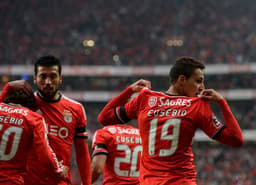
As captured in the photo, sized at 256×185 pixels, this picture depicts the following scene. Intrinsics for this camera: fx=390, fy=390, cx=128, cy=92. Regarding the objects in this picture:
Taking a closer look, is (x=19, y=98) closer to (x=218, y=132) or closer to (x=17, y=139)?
(x=17, y=139)

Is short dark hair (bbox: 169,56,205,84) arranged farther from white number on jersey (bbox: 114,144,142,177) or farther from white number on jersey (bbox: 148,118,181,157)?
white number on jersey (bbox: 114,144,142,177)

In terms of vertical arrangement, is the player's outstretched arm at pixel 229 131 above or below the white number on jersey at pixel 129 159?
above

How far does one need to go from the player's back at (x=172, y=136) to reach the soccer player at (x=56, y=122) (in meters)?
1.09

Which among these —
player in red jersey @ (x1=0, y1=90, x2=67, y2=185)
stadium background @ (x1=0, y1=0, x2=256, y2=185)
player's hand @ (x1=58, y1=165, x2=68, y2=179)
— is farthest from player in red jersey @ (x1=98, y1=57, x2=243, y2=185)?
stadium background @ (x1=0, y1=0, x2=256, y2=185)

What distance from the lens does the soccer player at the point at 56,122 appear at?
4355mm

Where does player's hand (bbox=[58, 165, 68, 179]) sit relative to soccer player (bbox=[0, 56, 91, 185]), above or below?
below

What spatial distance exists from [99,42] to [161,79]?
6.86 metres

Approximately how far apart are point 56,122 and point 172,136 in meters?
1.50

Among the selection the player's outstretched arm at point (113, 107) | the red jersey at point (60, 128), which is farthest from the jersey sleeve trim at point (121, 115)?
the red jersey at point (60, 128)

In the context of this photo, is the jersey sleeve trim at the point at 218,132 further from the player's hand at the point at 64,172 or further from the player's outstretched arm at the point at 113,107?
the player's hand at the point at 64,172

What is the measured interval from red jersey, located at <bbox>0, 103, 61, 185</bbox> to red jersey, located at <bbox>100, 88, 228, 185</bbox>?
3.40ft

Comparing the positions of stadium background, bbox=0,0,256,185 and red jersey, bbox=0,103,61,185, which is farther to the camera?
stadium background, bbox=0,0,256,185

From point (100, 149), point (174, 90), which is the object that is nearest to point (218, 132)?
point (174, 90)

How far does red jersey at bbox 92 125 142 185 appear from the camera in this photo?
4.95m
